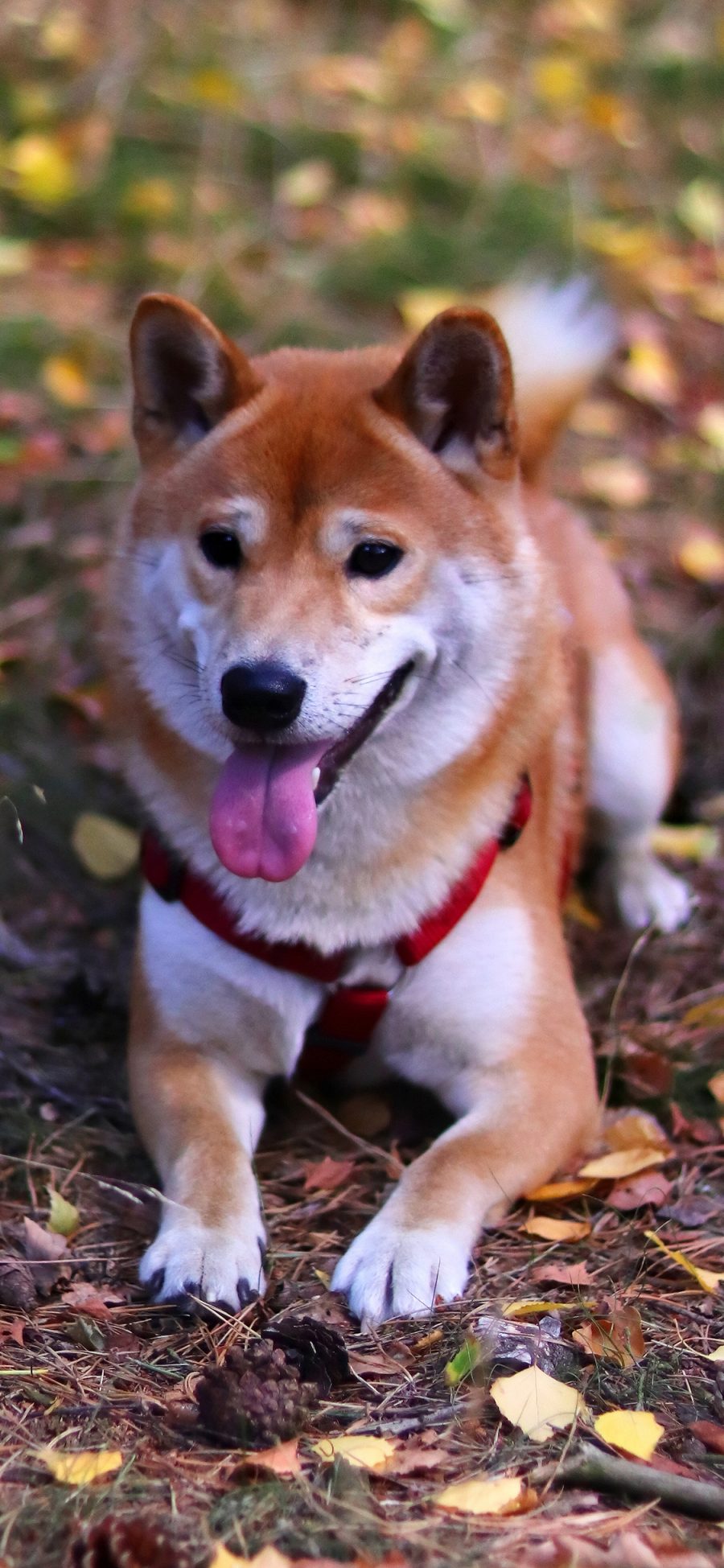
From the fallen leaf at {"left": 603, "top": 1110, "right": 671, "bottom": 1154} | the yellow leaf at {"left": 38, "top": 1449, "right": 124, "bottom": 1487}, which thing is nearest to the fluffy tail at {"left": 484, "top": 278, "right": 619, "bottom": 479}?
the fallen leaf at {"left": 603, "top": 1110, "right": 671, "bottom": 1154}

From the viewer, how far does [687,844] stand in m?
3.92

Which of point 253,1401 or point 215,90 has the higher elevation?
point 215,90

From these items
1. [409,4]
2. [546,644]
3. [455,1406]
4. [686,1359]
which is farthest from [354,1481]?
[409,4]

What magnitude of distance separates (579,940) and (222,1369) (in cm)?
177

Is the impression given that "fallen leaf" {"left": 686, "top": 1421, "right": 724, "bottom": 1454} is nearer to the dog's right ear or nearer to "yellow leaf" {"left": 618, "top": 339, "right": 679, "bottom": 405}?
the dog's right ear

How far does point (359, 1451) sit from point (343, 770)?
3.37ft

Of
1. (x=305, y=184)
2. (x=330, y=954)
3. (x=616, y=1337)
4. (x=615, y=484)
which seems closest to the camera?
(x=616, y=1337)

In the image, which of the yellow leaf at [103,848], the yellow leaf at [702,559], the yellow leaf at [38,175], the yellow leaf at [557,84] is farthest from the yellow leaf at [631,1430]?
the yellow leaf at [557,84]

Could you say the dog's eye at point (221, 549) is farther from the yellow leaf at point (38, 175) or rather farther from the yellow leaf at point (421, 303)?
the yellow leaf at point (38, 175)

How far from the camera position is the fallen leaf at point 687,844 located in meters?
3.89

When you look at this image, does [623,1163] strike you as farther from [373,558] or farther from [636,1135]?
[373,558]

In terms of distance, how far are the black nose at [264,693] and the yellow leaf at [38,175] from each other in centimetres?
367

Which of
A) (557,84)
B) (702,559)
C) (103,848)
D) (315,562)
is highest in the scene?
(557,84)

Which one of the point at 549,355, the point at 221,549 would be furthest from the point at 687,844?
the point at 221,549
